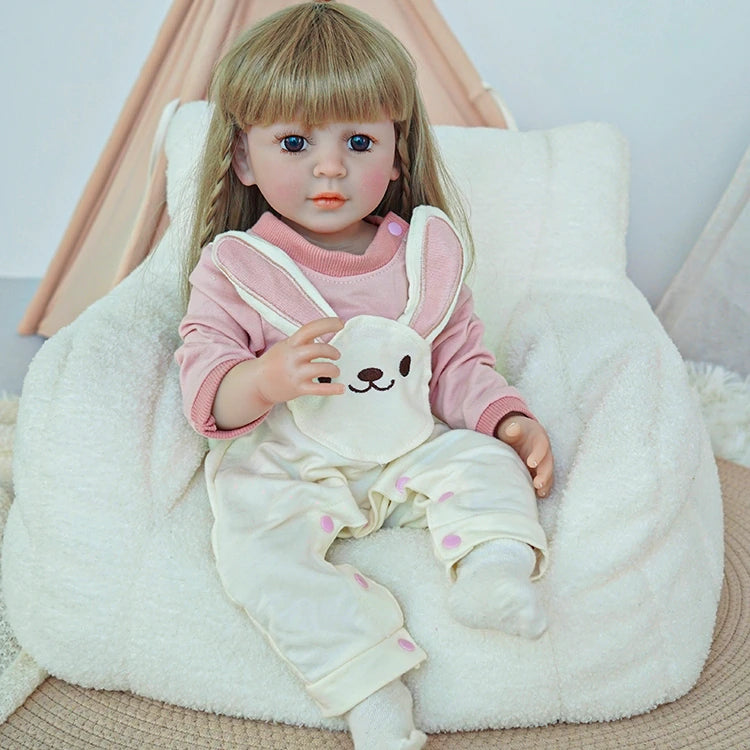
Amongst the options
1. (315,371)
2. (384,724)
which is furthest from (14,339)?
(384,724)

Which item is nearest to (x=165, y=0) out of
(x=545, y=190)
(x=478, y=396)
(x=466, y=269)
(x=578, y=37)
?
(x=578, y=37)

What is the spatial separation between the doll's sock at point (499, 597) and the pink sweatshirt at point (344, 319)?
0.21 metres

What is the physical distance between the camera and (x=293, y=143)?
1072mm

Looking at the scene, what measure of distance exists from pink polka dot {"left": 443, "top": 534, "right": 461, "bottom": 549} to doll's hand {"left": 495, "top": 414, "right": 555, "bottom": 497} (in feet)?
0.45

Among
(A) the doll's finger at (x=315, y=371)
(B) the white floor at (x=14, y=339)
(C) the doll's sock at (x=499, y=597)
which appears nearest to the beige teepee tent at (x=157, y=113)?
(B) the white floor at (x=14, y=339)

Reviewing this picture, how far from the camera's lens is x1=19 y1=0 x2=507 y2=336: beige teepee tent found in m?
1.71

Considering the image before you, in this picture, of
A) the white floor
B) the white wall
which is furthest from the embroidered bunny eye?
the white wall

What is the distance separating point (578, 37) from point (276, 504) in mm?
1401

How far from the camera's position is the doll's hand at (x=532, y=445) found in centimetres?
112

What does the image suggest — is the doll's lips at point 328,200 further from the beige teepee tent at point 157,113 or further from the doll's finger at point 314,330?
the beige teepee tent at point 157,113

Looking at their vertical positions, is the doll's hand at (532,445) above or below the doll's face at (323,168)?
below

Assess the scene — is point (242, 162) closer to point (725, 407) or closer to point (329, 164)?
point (329, 164)

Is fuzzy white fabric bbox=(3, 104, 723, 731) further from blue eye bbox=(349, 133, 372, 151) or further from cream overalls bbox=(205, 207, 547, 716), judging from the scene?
blue eye bbox=(349, 133, 372, 151)

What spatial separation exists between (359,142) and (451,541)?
0.43 metres
